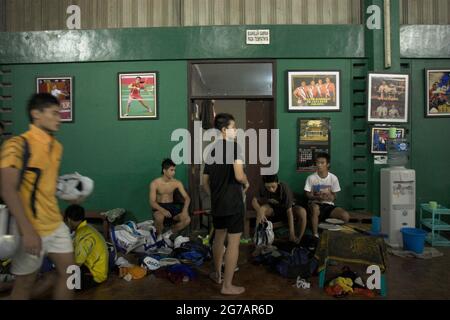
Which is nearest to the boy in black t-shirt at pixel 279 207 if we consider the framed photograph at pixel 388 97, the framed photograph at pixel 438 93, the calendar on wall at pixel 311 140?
the calendar on wall at pixel 311 140

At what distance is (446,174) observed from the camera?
17.0ft

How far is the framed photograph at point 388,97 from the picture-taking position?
4.96 m

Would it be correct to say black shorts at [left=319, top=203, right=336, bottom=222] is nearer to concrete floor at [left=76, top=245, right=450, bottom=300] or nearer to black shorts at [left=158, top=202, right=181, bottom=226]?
concrete floor at [left=76, top=245, right=450, bottom=300]

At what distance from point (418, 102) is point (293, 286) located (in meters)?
3.89

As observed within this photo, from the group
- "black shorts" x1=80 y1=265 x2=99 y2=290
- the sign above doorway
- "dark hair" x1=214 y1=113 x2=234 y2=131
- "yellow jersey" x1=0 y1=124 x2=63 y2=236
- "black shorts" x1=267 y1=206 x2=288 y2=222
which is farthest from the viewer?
the sign above doorway

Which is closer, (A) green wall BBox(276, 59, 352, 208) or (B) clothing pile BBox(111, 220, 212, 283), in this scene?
(B) clothing pile BBox(111, 220, 212, 283)

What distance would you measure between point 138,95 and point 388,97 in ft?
13.3

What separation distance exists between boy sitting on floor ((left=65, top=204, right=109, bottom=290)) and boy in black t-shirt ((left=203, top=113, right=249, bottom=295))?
1.22 meters

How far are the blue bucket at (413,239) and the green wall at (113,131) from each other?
10.9 feet

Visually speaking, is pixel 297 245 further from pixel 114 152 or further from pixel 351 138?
pixel 114 152

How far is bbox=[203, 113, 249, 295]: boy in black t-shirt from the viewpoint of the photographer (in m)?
2.83

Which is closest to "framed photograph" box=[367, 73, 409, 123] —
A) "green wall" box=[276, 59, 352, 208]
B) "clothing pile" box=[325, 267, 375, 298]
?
"green wall" box=[276, 59, 352, 208]

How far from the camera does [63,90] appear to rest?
5293mm
